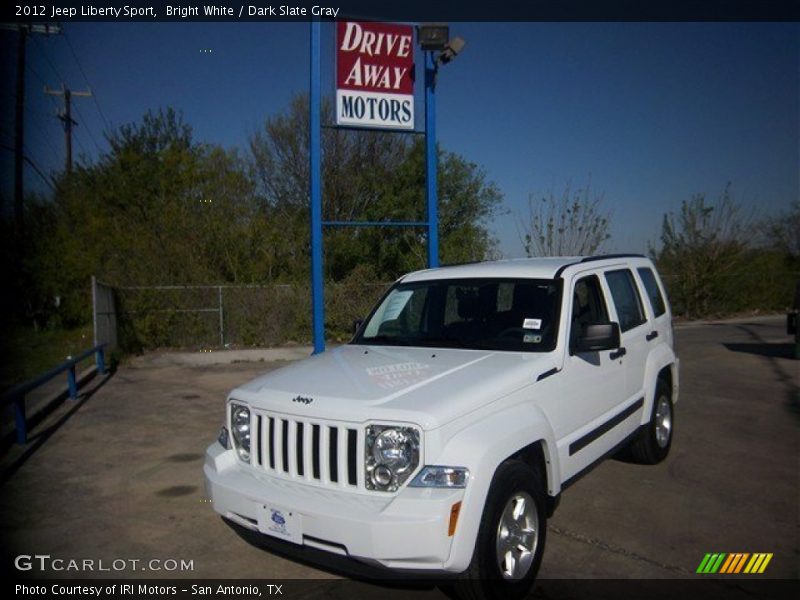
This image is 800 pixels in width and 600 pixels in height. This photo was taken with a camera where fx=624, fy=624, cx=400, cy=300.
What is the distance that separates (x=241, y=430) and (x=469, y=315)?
6.15 ft

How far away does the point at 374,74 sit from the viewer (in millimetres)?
10016

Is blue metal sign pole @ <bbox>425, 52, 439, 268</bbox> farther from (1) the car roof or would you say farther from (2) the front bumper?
(2) the front bumper

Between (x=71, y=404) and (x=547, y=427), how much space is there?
7.63m

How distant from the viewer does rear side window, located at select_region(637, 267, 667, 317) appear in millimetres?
6051

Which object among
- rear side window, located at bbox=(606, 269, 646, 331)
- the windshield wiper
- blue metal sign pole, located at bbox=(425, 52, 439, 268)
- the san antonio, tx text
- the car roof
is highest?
blue metal sign pole, located at bbox=(425, 52, 439, 268)

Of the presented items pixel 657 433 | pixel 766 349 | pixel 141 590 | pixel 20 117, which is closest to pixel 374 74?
pixel 657 433

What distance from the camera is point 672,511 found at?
4.70m

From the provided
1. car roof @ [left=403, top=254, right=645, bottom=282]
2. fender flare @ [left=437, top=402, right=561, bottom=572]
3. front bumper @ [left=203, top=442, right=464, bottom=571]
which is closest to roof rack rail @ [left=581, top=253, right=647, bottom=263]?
car roof @ [left=403, top=254, right=645, bottom=282]

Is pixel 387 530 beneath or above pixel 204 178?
beneath

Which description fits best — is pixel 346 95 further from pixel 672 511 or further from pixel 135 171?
pixel 135 171

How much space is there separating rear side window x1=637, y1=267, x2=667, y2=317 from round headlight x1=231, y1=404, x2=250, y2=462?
13.3 ft

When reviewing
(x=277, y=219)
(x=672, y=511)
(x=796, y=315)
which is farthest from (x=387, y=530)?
(x=277, y=219)

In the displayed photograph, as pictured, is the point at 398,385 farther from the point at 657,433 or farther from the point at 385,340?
the point at 657,433

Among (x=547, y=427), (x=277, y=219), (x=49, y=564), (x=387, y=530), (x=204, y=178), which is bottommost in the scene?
(x=49, y=564)
